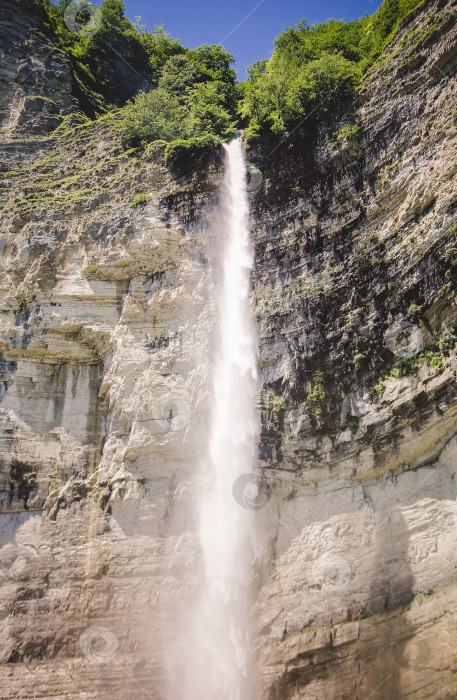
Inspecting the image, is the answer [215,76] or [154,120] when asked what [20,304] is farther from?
[215,76]

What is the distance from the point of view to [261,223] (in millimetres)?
19984

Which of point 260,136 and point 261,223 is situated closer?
point 261,223

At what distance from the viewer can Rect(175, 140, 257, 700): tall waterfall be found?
14516mm

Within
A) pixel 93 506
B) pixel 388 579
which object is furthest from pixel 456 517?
pixel 93 506

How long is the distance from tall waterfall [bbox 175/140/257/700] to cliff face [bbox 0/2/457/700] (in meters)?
0.47

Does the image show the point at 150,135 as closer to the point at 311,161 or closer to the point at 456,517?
the point at 311,161

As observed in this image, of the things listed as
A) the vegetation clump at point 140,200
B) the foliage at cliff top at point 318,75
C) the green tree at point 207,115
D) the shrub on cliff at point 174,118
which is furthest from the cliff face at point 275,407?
the green tree at point 207,115

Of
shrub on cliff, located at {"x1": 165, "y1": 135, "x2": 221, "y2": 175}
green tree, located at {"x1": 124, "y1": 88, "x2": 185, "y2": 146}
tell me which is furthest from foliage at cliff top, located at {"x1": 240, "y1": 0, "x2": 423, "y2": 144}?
green tree, located at {"x1": 124, "y1": 88, "x2": 185, "y2": 146}

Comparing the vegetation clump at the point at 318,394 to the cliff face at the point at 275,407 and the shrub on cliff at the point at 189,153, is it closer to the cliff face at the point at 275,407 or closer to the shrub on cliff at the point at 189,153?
the cliff face at the point at 275,407

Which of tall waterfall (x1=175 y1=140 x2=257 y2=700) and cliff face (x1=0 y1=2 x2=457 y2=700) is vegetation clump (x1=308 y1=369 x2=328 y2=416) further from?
tall waterfall (x1=175 y1=140 x2=257 y2=700)

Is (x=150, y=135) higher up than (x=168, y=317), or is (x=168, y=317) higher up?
(x=150, y=135)

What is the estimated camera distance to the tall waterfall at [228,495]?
14516mm

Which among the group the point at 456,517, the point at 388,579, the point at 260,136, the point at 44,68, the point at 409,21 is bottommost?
the point at 388,579

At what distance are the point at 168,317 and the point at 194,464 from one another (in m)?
5.07
